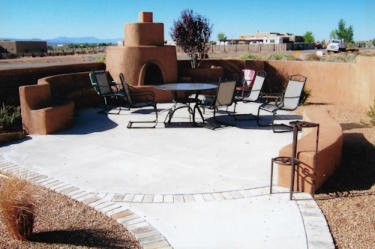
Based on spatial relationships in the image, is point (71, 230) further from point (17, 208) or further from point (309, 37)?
point (309, 37)

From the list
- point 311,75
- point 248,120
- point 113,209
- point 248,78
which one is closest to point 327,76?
point 311,75

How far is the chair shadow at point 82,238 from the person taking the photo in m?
3.59

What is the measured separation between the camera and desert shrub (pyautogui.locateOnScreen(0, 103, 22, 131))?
858 cm

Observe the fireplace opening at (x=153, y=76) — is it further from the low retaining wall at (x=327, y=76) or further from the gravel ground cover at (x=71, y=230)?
the gravel ground cover at (x=71, y=230)

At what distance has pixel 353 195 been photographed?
15.4 feet

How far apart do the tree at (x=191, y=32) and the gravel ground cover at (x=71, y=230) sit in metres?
10.8

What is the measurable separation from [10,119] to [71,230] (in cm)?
584

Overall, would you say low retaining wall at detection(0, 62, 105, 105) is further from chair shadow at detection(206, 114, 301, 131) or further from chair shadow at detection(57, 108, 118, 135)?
chair shadow at detection(206, 114, 301, 131)

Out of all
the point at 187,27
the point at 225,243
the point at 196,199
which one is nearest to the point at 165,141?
the point at 196,199

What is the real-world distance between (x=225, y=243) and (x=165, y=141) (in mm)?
3937

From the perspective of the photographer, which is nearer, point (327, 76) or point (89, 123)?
point (89, 123)

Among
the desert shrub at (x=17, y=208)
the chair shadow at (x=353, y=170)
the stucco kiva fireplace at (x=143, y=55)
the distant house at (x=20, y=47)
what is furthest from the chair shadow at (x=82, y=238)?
the distant house at (x=20, y=47)

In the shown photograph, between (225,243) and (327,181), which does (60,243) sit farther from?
(327,181)

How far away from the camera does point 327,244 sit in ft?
11.8
